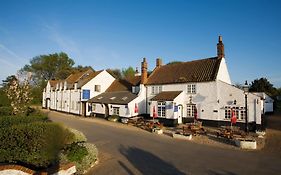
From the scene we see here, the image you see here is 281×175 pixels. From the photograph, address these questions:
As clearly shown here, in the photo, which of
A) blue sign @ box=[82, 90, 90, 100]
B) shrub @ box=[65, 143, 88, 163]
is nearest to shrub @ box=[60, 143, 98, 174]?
shrub @ box=[65, 143, 88, 163]

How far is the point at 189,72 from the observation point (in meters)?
25.5

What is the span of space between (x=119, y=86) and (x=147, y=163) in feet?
82.8

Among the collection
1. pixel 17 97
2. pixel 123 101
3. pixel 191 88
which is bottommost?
pixel 123 101

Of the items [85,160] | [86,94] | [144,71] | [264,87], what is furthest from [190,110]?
[264,87]

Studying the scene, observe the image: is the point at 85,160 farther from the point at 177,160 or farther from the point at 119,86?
the point at 119,86

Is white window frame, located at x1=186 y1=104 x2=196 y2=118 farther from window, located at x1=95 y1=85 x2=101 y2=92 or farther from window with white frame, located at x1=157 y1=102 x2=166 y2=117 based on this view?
window, located at x1=95 y1=85 x2=101 y2=92

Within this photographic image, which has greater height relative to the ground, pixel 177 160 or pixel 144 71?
pixel 144 71

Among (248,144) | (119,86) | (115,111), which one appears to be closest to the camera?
(248,144)

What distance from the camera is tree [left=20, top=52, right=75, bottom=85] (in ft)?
219

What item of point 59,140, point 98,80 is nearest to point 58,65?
point 98,80

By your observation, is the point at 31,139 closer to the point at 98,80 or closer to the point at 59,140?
the point at 59,140

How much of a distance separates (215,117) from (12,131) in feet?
63.0

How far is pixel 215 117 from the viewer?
2142cm

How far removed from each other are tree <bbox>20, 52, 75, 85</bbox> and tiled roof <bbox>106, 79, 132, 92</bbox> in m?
36.0
